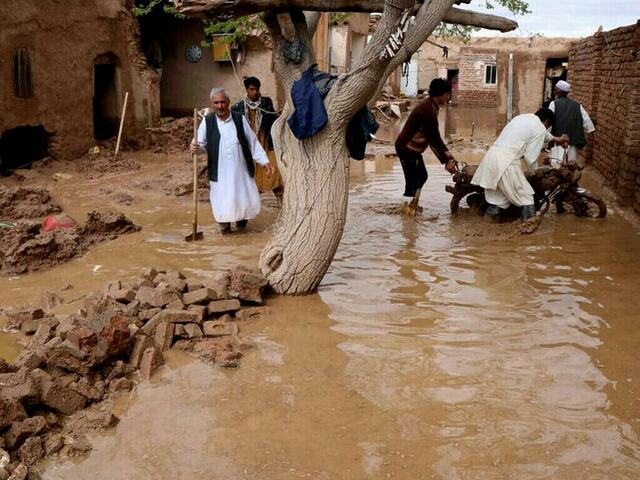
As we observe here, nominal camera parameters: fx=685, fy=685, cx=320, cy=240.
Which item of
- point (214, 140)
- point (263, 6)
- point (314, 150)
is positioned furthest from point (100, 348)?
point (214, 140)

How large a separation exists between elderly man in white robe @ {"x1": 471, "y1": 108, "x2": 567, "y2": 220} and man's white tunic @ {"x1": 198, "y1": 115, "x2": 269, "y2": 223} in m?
2.63

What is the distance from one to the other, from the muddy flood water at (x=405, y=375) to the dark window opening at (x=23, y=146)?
6.36 meters

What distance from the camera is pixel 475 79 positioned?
33.4m

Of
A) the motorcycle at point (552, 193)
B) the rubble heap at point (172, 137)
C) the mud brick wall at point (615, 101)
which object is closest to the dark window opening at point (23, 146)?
the rubble heap at point (172, 137)

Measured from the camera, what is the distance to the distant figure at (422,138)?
320 inches

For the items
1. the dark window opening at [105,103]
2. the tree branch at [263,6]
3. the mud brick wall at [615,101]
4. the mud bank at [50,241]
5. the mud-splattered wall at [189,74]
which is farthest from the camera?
the mud-splattered wall at [189,74]

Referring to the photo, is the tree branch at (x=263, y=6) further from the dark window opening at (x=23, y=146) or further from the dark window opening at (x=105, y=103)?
the dark window opening at (x=105, y=103)

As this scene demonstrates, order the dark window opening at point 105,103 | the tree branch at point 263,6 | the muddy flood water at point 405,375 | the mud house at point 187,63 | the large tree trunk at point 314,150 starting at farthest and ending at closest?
the mud house at point 187,63
the dark window opening at point 105,103
the large tree trunk at point 314,150
the tree branch at point 263,6
the muddy flood water at point 405,375

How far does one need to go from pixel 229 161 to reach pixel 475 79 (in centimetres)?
2806

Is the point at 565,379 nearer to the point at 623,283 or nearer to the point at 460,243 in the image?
the point at 623,283

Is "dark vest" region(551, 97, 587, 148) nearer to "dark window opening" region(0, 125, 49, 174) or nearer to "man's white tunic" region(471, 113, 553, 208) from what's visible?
"man's white tunic" region(471, 113, 553, 208)

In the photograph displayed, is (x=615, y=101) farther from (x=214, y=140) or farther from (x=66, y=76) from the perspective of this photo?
(x=66, y=76)

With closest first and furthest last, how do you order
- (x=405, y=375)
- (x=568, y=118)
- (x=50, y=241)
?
(x=405, y=375), (x=50, y=241), (x=568, y=118)

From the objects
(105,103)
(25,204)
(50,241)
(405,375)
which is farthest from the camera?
(105,103)
